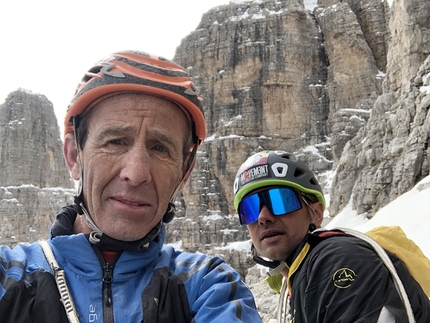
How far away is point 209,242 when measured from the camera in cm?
5578

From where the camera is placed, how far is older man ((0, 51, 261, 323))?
1809 millimetres

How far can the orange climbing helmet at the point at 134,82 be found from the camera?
2.25m

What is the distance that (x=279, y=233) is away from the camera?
4.00 meters

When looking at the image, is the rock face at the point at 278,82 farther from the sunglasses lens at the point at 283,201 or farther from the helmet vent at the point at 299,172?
the sunglasses lens at the point at 283,201

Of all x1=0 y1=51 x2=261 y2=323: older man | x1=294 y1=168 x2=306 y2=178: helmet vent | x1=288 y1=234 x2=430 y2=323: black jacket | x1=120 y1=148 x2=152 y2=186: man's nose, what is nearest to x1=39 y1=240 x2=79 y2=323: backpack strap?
x1=0 y1=51 x2=261 y2=323: older man

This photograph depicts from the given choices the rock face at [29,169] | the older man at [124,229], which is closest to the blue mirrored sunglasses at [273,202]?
the older man at [124,229]

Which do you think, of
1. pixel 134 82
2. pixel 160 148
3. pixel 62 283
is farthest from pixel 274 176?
pixel 62 283

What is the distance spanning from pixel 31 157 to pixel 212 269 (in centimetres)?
9178

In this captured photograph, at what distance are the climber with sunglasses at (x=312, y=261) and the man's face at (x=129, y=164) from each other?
4.23 ft

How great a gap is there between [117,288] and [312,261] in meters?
1.54

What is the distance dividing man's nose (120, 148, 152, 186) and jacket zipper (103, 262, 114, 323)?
0.49m

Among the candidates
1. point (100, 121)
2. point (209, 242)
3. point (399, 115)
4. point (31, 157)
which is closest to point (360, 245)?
point (100, 121)

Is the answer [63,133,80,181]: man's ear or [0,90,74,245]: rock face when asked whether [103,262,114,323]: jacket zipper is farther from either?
[0,90,74,245]: rock face

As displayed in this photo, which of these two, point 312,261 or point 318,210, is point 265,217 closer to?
point 318,210
